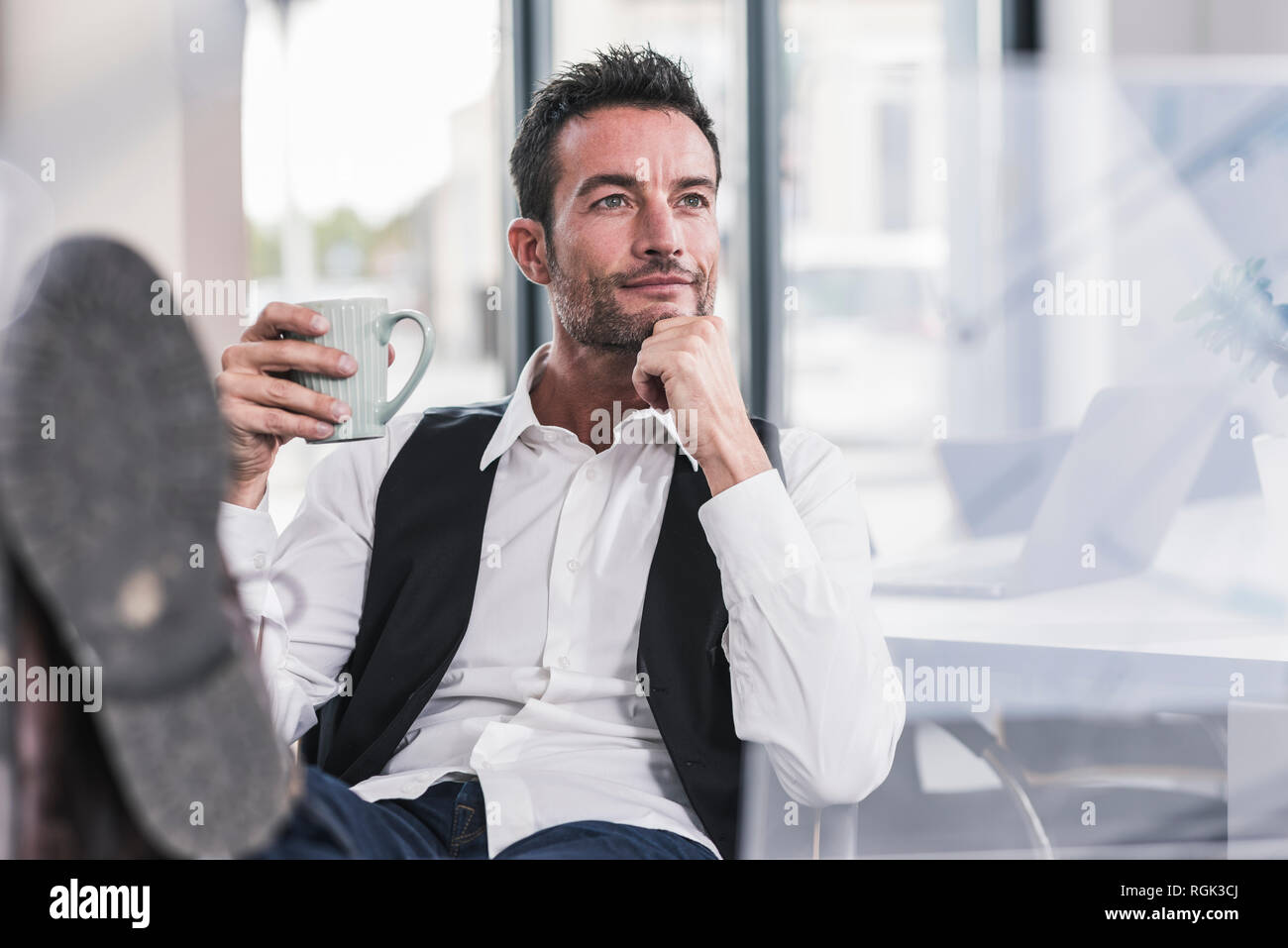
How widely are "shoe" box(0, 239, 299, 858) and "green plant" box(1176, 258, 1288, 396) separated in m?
0.96

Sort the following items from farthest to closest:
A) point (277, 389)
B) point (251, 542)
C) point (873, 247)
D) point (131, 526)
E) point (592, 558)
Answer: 1. point (873, 247)
2. point (592, 558)
3. point (251, 542)
4. point (277, 389)
5. point (131, 526)

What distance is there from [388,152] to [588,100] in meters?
1.54

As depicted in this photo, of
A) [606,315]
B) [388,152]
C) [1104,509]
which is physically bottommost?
[1104,509]

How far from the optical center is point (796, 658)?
35.5 inches

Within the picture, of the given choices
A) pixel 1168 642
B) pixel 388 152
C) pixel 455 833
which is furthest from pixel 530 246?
pixel 388 152

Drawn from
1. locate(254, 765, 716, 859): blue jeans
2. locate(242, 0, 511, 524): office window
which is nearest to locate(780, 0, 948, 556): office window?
locate(242, 0, 511, 524): office window

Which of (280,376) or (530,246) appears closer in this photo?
(280,376)

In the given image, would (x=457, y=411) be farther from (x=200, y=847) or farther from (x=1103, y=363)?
(x=1103, y=363)

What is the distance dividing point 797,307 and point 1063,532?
141 centimetres

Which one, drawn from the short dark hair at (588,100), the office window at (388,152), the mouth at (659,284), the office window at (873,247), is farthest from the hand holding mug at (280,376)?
the office window at (873,247)

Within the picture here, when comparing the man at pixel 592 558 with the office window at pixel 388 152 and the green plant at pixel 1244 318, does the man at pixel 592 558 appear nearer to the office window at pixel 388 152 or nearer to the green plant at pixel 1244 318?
the green plant at pixel 1244 318

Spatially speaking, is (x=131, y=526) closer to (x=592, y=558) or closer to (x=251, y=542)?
(x=251, y=542)

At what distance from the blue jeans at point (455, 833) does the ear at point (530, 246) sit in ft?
1.92
